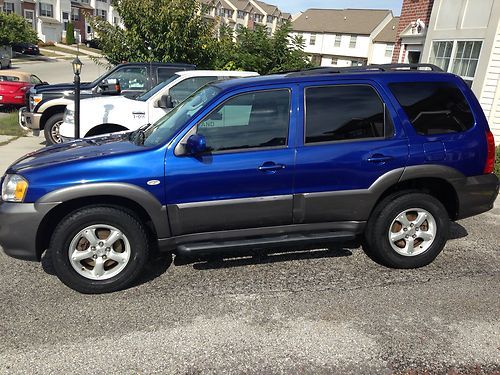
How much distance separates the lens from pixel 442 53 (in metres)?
10.9

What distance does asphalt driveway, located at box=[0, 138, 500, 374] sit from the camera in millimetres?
2799

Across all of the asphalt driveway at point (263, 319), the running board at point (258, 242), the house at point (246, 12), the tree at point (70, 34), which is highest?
the house at point (246, 12)

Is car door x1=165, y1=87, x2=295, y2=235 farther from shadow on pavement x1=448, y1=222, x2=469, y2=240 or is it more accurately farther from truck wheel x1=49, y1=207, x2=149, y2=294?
shadow on pavement x1=448, y1=222, x2=469, y2=240

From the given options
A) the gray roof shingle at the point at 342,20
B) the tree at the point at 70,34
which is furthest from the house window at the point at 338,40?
the tree at the point at 70,34

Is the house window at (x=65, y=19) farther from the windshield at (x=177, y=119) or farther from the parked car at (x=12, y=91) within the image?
the windshield at (x=177, y=119)

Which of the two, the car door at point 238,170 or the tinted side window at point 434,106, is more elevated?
the tinted side window at point 434,106

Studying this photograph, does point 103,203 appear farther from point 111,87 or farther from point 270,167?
point 111,87

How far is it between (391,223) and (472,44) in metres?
7.95

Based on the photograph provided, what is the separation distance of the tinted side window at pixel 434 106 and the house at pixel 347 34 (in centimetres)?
4612

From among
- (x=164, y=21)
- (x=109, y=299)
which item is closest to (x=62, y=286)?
(x=109, y=299)

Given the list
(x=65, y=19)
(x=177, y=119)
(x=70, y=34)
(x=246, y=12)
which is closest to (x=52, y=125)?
(x=177, y=119)

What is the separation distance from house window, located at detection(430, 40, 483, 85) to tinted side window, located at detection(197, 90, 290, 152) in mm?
8024

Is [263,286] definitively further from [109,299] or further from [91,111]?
[91,111]

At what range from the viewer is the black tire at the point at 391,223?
3.98 m
